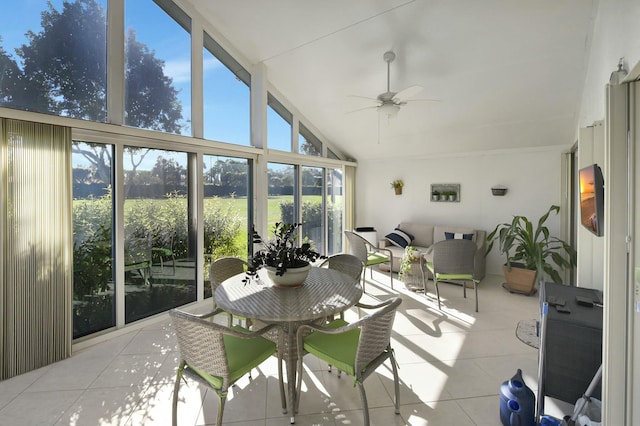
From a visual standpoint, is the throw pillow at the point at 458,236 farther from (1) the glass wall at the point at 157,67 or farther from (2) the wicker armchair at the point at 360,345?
(1) the glass wall at the point at 157,67

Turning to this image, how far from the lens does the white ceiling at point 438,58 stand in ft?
9.95

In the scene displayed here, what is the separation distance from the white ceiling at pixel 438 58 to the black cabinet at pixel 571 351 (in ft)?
8.96

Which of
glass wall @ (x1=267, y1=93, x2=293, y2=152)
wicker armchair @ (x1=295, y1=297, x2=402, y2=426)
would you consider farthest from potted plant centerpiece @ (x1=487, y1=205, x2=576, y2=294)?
glass wall @ (x1=267, y1=93, x2=293, y2=152)

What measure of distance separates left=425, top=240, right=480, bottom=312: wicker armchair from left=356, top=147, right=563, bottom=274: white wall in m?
1.95

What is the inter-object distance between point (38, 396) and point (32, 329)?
601 millimetres

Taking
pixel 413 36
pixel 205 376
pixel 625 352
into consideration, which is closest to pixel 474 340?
pixel 625 352

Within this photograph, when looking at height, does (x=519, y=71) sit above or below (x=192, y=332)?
above

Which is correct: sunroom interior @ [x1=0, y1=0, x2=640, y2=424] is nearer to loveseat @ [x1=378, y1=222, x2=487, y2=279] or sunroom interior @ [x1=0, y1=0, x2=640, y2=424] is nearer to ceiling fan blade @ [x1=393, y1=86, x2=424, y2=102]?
ceiling fan blade @ [x1=393, y1=86, x2=424, y2=102]

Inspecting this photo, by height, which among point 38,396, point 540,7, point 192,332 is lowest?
point 38,396

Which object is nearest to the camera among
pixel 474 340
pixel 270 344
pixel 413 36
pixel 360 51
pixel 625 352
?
pixel 625 352

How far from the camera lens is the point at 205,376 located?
1.78 meters

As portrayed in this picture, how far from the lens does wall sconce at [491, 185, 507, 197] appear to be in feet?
17.4

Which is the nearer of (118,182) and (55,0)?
(55,0)

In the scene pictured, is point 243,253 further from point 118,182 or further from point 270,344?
point 270,344
